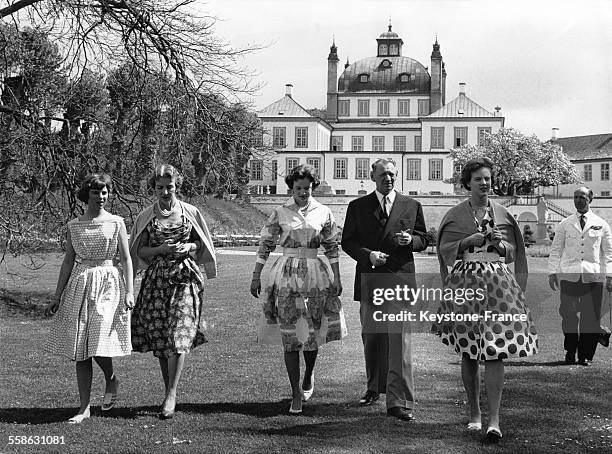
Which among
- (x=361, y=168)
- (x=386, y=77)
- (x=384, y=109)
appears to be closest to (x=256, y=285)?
(x=361, y=168)

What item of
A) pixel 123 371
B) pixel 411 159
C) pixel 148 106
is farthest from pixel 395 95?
pixel 123 371

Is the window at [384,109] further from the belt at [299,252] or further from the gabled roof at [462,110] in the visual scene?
the belt at [299,252]

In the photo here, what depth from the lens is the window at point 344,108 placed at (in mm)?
98375

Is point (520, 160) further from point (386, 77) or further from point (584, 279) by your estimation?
point (584, 279)

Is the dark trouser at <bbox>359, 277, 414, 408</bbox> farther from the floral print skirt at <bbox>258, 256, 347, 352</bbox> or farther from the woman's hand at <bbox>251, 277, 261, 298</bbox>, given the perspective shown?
the woman's hand at <bbox>251, 277, 261, 298</bbox>

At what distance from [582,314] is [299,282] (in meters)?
4.35

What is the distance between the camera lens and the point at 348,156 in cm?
8594

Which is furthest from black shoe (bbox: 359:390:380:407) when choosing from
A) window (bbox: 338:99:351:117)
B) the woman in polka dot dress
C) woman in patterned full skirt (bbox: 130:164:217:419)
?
window (bbox: 338:99:351:117)

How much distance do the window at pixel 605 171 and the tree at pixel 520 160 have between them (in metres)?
14.1

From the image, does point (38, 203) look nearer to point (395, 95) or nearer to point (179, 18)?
point (179, 18)

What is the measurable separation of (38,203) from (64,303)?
9.31m

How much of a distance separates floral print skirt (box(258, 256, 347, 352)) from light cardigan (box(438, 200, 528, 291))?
3.30ft

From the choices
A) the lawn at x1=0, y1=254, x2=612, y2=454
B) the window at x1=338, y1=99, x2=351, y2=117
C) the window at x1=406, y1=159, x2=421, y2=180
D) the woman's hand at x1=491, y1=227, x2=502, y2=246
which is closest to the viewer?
Result: the lawn at x1=0, y1=254, x2=612, y2=454

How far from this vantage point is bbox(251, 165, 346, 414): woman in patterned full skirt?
6410 millimetres
